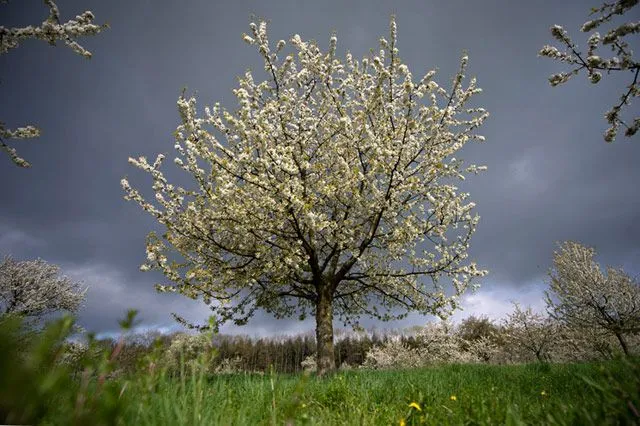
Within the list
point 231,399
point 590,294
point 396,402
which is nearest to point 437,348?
point 590,294

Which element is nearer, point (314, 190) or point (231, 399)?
point (231, 399)

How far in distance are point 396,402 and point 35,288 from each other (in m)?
31.4

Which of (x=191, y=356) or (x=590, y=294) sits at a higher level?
(x=590, y=294)

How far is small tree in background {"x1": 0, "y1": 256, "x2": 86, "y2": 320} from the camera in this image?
24.5 meters

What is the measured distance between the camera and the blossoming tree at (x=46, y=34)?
5.79 meters

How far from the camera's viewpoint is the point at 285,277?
11.5m

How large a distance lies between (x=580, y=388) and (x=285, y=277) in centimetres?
825

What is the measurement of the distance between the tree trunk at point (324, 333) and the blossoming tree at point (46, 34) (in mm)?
8992

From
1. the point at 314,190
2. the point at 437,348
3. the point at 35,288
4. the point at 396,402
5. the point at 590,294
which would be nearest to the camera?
the point at 396,402

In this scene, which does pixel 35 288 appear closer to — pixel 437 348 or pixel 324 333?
pixel 324 333

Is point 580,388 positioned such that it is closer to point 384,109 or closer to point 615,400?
A: point 615,400

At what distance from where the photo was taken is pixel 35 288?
1022 inches

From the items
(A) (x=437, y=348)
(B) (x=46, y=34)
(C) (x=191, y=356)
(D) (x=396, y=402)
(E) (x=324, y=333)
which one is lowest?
(D) (x=396, y=402)

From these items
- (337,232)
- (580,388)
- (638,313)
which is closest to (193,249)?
(337,232)
